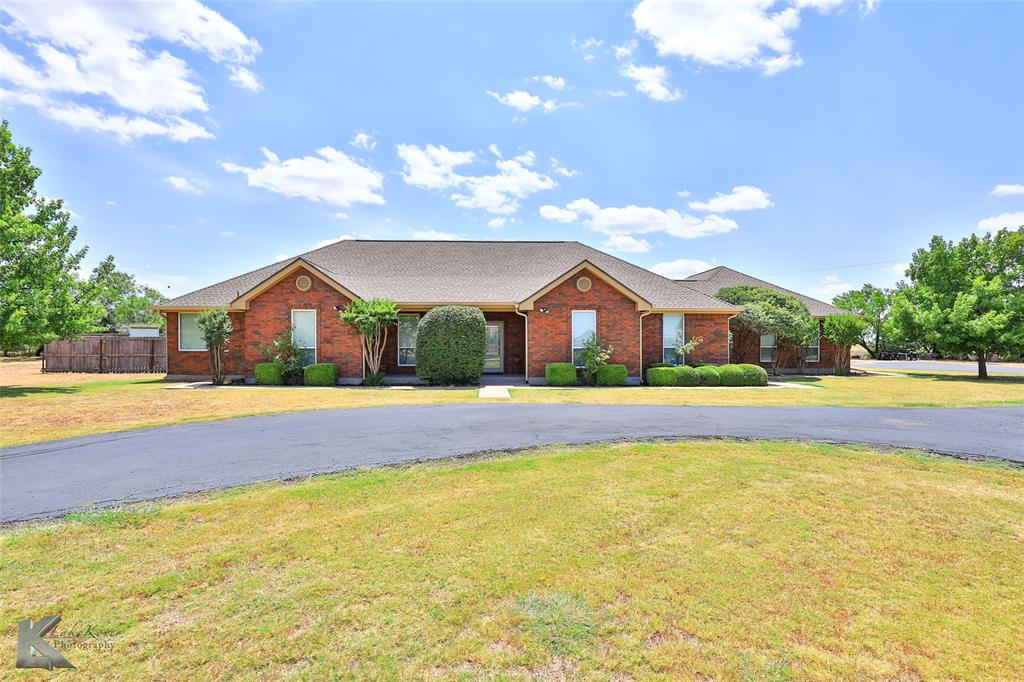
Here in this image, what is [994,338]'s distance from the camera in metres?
22.4

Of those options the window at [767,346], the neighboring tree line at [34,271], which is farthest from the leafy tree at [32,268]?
the window at [767,346]

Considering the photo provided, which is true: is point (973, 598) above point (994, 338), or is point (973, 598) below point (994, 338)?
below

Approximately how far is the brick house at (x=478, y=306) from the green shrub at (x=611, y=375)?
899mm

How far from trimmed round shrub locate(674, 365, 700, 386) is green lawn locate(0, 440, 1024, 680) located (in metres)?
12.4

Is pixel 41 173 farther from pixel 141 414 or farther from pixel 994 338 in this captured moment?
pixel 994 338

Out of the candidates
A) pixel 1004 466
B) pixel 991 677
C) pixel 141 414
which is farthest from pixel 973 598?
pixel 141 414

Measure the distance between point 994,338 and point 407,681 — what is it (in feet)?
100.0

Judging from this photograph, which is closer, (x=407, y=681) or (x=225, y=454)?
(x=407, y=681)

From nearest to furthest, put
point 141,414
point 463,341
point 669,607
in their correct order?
point 669,607, point 141,414, point 463,341

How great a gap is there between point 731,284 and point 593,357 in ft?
43.3

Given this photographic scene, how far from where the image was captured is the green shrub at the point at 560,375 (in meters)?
18.0

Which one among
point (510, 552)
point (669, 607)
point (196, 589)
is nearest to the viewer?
point (669, 607)

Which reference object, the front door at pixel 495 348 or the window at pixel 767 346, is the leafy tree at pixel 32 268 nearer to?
the front door at pixel 495 348

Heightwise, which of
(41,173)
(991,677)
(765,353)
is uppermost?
(41,173)
